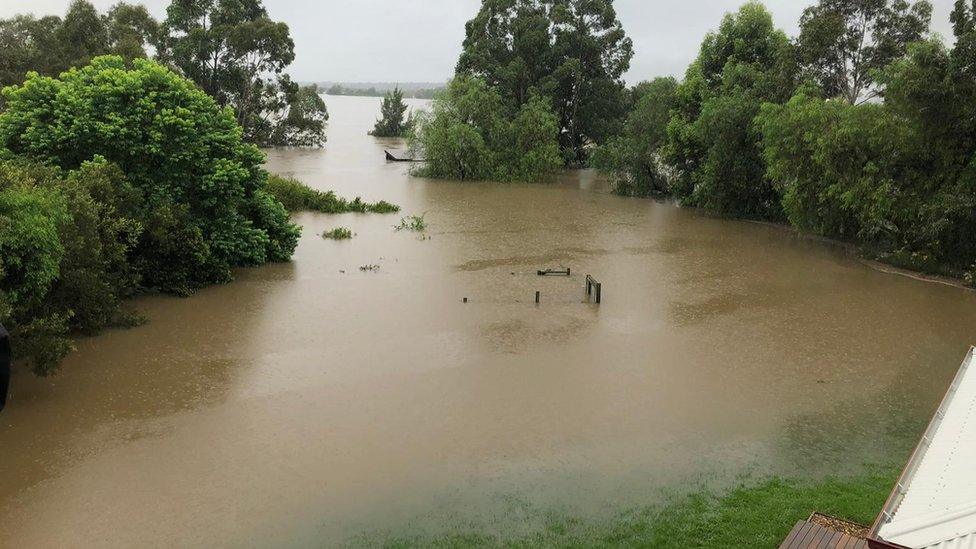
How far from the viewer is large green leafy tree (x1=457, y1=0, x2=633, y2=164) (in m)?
43.4

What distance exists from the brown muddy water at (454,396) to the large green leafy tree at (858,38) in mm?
10285

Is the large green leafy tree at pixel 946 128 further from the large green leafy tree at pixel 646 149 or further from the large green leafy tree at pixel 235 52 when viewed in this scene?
the large green leafy tree at pixel 235 52

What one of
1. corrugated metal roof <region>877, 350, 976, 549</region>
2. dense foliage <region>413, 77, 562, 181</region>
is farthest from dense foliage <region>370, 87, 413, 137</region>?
corrugated metal roof <region>877, 350, 976, 549</region>

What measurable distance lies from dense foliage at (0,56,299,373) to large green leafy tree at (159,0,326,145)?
27386 mm

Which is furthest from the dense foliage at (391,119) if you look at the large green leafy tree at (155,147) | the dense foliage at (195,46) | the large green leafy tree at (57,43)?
the large green leafy tree at (155,147)

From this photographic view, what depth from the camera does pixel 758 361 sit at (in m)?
14.6

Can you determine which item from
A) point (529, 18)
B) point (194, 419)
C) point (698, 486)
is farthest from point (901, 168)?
point (529, 18)

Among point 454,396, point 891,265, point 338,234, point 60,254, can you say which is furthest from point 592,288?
point 60,254

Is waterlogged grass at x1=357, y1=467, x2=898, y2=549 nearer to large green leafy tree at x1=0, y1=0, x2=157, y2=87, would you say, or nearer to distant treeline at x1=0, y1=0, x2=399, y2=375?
distant treeline at x1=0, y1=0, x2=399, y2=375

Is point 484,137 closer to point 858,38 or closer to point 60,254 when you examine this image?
point 858,38

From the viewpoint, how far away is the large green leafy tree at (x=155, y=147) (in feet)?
56.1

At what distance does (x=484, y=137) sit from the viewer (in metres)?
40.0

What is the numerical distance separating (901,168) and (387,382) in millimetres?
16957

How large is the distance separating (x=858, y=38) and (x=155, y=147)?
83.0ft
